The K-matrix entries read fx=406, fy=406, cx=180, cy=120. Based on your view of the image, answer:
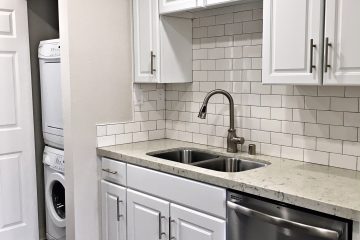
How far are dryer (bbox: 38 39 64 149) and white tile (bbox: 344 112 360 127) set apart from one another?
6.88 feet

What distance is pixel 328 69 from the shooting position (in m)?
1.90

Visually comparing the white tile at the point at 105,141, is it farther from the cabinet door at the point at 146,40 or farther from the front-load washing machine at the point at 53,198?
the front-load washing machine at the point at 53,198

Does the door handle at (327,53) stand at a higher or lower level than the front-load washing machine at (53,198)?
higher

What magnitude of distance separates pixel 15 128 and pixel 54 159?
0.41 meters

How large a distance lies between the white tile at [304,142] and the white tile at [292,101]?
186 mm

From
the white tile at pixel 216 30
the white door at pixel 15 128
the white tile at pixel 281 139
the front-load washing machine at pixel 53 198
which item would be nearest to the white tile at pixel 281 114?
the white tile at pixel 281 139

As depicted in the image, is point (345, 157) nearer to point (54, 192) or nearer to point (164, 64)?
point (164, 64)

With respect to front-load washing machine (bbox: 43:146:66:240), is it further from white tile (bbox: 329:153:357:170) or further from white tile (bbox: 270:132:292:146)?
white tile (bbox: 329:153:357:170)

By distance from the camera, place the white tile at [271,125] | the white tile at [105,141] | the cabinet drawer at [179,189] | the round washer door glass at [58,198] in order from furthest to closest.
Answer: the round washer door glass at [58,198] → the white tile at [105,141] → the white tile at [271,125] → the cabinet drawer at [179,189]

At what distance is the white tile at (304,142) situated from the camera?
236cm

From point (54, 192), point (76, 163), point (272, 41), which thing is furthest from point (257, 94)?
point (54, 192)

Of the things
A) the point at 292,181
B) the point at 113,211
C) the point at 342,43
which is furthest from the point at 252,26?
the point at 113,211

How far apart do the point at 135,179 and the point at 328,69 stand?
1350 millimetres

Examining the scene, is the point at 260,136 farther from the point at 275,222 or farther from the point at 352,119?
the point at 275,222
